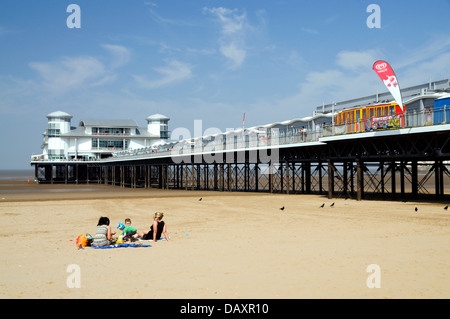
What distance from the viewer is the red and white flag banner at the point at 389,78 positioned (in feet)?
70.7

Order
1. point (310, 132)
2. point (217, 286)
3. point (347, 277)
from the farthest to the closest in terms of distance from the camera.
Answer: point (310, 132) → point (347, 277) → point (217, 286)

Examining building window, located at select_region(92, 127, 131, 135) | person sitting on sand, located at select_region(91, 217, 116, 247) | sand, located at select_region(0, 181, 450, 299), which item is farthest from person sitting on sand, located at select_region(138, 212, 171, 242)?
building window, located at select_region(92, 127, 131, 135)

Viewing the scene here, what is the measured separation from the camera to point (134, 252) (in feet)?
32.8

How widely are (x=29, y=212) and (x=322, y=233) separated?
14.6 meters

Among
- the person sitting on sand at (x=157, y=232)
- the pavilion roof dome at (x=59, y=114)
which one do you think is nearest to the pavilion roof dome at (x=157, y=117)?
the pavilion roof dome at (x=59, y=114)

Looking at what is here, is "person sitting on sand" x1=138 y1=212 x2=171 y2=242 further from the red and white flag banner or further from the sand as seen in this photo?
the red and white flag banner

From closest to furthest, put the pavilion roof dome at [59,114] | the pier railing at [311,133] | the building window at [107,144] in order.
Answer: the pier railing at [311,133], the building window at [107,144], the pavilion roof dome at [59,114]

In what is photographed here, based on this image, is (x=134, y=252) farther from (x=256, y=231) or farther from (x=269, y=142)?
(x=269, y=142)

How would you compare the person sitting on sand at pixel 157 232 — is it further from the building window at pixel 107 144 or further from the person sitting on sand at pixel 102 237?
the building window at pixel 107 144

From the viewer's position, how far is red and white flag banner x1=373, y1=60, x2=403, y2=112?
70.7ft
